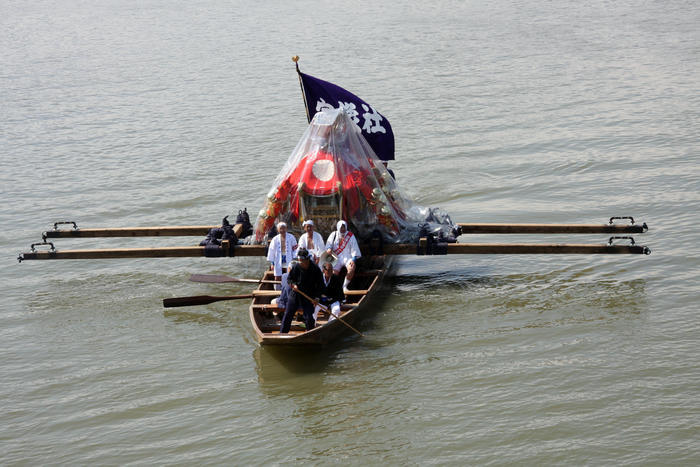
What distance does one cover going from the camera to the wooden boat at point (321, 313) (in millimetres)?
9344

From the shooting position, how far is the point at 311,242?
10.6m

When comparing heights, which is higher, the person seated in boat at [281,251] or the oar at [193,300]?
the person seated in boat at [281,251]

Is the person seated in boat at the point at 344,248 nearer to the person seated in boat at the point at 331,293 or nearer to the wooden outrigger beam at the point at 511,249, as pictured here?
the person seated in boat at the point at 331,293

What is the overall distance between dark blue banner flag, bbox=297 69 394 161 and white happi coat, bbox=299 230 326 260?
2.98 meters

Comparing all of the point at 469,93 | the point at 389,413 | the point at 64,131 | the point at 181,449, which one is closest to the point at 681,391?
the point at 389,413

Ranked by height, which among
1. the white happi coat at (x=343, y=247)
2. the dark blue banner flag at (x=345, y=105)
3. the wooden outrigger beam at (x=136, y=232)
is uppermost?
the dark blue banner flag at (x=345, y=105)

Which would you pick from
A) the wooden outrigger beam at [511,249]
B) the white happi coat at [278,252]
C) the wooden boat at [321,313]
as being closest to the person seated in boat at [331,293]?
the wooden boat at [321,313]

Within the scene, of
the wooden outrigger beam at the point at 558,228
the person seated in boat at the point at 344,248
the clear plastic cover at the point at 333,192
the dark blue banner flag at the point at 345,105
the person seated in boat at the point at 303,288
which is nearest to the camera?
the person seated in boat at the point at 303,288

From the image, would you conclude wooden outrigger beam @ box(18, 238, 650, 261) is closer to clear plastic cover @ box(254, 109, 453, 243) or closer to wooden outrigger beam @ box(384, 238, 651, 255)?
wooden outrigger beam @ box(384, 238, 651, 255)

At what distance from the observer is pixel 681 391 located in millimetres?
8992

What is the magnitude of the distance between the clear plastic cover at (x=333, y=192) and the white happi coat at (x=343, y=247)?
1.16ft

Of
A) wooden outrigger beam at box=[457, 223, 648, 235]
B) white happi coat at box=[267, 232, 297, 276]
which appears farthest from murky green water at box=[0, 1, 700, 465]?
white happi coat at box=[267, 232, 297, 276]

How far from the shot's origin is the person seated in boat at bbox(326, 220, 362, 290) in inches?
428

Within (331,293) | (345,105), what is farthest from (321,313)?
(345,105)
